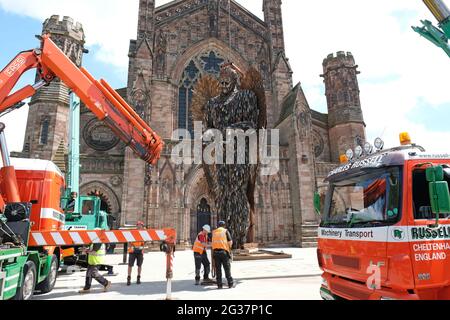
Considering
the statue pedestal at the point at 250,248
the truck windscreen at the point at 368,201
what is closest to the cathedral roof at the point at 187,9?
the statue pedestal at the point at 250,248

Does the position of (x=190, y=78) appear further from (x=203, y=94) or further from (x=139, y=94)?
(x=203, y=94)


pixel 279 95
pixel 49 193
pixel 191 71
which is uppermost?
pixel 191 71

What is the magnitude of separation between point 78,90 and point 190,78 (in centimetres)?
1484

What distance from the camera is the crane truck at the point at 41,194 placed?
458 centimetres

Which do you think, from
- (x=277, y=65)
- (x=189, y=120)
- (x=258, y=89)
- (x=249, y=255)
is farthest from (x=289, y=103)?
(x=249, y=255)

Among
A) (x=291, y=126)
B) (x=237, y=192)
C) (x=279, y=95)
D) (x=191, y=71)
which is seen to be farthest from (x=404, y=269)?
(x=191, y=71)

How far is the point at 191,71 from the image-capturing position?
20969 millimetres

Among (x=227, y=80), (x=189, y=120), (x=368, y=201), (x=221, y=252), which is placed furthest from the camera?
(x=189, y=120)

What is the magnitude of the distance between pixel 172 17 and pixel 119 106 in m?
17.0

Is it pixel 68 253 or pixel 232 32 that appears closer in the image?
pixel 68 253

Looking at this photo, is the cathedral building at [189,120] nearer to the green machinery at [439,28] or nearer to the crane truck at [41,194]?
the green machinery at [439,28]

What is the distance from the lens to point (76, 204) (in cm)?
1061
